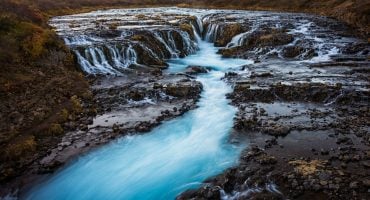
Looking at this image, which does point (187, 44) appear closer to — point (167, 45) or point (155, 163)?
point (167, 45)

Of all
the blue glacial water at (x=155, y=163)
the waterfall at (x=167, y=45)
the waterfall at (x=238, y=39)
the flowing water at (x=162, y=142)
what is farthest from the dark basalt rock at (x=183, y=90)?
the waterfall at (x=238, y=39)

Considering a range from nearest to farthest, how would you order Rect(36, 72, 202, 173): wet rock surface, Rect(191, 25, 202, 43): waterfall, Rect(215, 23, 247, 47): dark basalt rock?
Rect(36, 72, 202, 173): wet rock surface, Rect(215, 23, 247, 47): dark basalt rock, Rect(191, 25, 202, 43): waterfall

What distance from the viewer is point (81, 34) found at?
38812mm

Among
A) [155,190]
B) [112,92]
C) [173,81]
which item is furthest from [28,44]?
[155,190]

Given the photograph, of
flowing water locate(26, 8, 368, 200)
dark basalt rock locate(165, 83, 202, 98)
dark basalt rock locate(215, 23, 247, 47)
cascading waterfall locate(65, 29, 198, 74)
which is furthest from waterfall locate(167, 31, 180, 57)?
dark basalt rock locate(165, 83, 202, 98)

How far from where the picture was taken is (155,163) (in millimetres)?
17812

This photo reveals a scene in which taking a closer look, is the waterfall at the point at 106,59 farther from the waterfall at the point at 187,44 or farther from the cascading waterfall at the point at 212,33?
the cascading waterfall at the point at 212,33

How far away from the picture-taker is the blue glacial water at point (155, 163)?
15.6 meters

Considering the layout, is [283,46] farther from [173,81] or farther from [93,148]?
[93,148]

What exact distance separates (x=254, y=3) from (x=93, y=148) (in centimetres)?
6426

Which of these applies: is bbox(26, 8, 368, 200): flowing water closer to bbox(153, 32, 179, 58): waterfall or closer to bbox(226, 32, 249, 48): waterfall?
bbox(153, 32, 179, 58): waterfall

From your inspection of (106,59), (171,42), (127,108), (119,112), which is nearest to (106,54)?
(106,59)

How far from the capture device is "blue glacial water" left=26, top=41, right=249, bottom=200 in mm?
15570

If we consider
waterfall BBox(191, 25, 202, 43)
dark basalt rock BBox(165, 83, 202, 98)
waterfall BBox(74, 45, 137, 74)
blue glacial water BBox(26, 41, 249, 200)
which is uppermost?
waterfall BBox(74, 45, 137, 74)
